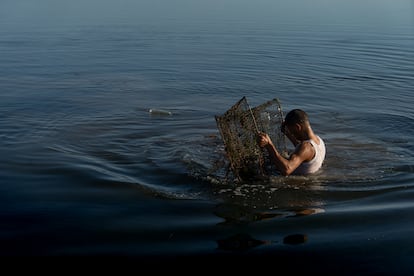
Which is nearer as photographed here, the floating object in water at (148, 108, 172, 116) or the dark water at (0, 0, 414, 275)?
the dark water at (0, 0, 414, 275)

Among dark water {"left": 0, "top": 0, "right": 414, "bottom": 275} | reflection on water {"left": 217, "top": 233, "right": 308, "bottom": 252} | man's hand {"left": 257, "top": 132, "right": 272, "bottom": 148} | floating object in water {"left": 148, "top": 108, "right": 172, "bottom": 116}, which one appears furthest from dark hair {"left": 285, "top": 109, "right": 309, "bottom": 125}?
floating object in water {"left": 148, "top": 108, "right": 172, "bottom": 116}

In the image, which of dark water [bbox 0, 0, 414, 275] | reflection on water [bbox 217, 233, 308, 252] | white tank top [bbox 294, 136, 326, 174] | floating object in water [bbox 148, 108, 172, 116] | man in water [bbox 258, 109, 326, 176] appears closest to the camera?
reflection on water [bbox 217, 233, 308, 252]

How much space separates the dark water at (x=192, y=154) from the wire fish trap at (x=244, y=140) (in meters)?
0.26

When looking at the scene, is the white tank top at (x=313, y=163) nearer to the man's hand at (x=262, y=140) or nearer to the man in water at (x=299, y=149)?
the man in water at (x=299, y=149)

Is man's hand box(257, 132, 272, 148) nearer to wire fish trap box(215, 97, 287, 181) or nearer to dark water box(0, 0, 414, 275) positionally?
wire fish trap box(215, 97, 287, 181)

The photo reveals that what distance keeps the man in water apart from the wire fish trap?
0.82 feet

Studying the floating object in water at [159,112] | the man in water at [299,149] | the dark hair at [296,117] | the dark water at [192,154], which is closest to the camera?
the dark water at [192,154]

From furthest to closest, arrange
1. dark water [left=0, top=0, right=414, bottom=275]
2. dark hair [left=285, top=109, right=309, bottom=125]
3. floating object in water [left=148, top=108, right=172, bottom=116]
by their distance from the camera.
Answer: floating object in water [left=148, top=108, right=172, bottom=116]
dark hair [left=285, top=109, right=309, bottom=125]
dark water [left=0, top=0, right=414, bottom=275]

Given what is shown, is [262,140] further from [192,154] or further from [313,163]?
[192,154]

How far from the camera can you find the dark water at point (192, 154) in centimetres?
575

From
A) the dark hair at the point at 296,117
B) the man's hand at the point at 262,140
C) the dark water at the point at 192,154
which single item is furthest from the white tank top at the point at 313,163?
the man's hand at the point at 262,140

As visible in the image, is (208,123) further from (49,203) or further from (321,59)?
(321,59)

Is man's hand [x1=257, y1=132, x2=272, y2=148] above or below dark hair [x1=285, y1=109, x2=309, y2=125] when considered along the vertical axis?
below

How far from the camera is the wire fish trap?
7.15 metres
